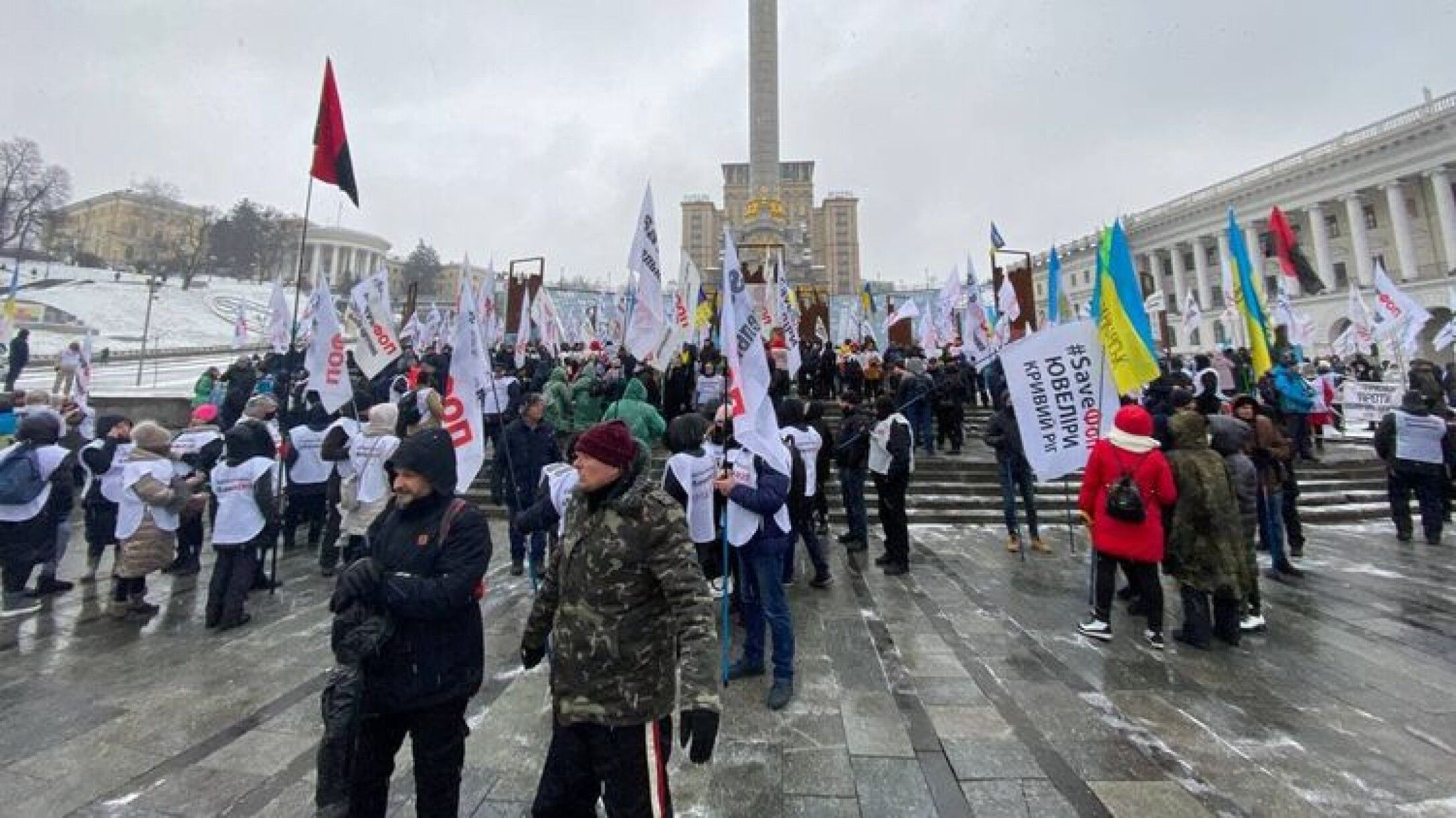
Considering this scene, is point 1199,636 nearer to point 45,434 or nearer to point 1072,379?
point 1072,379

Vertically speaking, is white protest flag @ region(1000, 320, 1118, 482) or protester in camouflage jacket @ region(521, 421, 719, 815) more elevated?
white protest flag @ region(1000, 320, 1118, 482)

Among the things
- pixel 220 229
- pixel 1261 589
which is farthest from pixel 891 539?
pixel 220 229

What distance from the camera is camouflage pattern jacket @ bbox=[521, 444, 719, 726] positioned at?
6.83 feet

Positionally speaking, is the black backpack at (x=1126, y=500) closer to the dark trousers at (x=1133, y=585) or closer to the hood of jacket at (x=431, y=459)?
the dark trousers at (x=1133, y=585)

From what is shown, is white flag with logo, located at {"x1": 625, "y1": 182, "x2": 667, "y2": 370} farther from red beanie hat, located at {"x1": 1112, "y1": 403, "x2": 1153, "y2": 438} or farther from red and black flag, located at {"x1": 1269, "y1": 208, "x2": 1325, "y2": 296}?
red and black flag, located at {"x1": 1269, "y1": 208, "x2": 1325, "y2": 296}

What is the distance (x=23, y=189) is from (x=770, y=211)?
212 ft

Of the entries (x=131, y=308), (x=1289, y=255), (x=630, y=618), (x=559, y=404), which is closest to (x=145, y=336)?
(x=131, y=308)

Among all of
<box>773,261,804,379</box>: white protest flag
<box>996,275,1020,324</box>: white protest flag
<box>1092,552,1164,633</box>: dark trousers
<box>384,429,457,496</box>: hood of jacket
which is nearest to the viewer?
<box>384,429,457,496</box>: hood of jacket

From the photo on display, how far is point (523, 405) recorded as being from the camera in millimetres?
6559

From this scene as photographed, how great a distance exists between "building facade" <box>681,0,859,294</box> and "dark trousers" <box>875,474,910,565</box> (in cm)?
4381

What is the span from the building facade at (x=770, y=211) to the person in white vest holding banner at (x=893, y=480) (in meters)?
43.5

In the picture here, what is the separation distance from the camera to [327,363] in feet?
21.6

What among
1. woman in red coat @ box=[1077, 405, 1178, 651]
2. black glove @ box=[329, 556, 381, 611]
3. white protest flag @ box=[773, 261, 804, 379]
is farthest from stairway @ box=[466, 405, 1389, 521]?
black glove @ box=[329, 556, 381, 611]

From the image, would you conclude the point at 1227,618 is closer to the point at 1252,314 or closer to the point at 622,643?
the point at 1252,314
